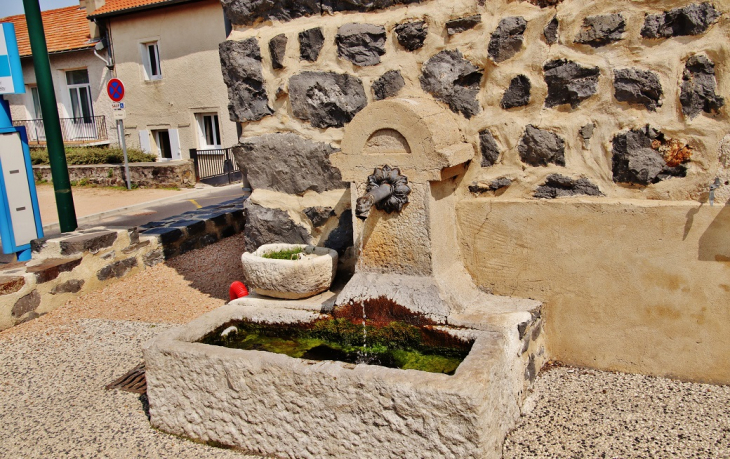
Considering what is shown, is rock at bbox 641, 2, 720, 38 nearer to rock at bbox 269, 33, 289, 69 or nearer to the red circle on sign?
rock at bbox 269, 33, 289, 69

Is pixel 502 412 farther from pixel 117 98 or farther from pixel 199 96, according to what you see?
pixel 199 96

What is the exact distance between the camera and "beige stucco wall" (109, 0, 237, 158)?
588 inches

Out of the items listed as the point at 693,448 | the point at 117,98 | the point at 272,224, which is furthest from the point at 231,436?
the point at 117,98

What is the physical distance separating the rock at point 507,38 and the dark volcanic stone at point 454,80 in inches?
5.5

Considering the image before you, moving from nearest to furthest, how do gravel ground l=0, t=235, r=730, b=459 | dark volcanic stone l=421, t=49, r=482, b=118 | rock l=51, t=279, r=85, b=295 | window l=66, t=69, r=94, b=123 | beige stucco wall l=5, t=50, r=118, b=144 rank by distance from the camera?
1. gravel ground l=0, t=235, r=730, b=459
2. dark volcanic stone l=421, t=49, r=482, b=118
3. rock l=51, t=279, r=85, b=295
4. beige stucco wall l=5, t=50, r=118, b=144
5. window l=66, t=69, r=94, b=123

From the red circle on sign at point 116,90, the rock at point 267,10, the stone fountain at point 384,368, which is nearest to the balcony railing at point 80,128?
the red circle on sign at point 116,90

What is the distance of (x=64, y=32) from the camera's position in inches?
695

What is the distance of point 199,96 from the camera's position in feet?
50.7

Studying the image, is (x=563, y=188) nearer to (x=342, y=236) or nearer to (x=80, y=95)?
(x=342, y=236)

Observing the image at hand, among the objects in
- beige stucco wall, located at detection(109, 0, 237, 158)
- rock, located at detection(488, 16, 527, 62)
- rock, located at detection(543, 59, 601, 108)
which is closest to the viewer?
rock, located at detection(543, 59, 601, 108)

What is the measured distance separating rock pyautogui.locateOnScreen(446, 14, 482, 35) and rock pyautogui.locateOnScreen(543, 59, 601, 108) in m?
0.45

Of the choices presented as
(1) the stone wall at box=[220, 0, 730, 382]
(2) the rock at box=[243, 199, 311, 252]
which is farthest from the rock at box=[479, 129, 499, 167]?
(2) the rock at box=[243, 199, 311, 252]

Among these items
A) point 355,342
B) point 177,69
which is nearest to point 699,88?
point 355,342

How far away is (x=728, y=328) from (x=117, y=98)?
11.1 meters
